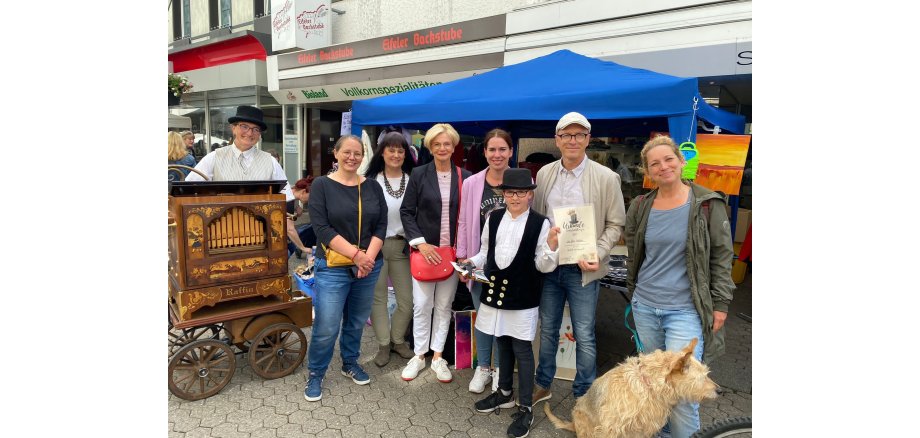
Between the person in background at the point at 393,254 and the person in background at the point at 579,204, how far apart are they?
1.11m

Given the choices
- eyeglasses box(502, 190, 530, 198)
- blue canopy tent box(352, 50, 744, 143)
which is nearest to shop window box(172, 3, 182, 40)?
blue canopy tent box(352, 50, 744, 143)

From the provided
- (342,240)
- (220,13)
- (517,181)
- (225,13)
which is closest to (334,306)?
→ (342,240)

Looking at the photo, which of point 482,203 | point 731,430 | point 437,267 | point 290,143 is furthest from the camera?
point 290,143

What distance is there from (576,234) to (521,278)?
40cm

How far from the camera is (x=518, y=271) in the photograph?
2.68 metres

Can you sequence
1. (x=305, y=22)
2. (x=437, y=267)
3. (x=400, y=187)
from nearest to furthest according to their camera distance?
(x=437, y=267)
(x=400, y=187)
(x=305, y=22)

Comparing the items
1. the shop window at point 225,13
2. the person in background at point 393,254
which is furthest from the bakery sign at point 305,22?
the person in background at point 393,254

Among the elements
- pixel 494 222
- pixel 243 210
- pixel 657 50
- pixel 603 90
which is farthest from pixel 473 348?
pixel 657 50

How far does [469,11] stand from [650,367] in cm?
800

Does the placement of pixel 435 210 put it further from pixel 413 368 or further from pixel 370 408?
pixel 370 408

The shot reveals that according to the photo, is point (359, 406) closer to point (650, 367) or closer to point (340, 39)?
point (650, 367)

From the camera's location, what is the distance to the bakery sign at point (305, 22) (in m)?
10.7

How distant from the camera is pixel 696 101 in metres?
3.10

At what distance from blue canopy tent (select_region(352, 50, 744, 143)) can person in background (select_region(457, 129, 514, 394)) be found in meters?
0.84
